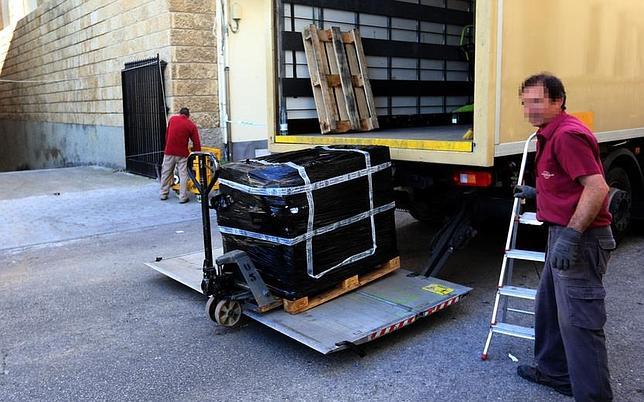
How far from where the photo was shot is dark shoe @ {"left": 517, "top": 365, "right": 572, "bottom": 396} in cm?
351

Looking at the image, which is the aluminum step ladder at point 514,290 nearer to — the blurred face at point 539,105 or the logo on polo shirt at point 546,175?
the logo on polo shirt at point 546,175

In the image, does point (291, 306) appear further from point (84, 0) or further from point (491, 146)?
point (84, 0)

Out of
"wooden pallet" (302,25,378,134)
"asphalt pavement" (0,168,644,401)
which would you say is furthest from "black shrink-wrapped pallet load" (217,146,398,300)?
"wooden pallet" (302,25,378,134)

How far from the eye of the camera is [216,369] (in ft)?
12.9

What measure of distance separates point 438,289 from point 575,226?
188 cm

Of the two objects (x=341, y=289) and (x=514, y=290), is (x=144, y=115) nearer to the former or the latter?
(x=341, y=289)

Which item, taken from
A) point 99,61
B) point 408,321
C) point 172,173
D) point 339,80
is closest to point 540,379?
point 408,321

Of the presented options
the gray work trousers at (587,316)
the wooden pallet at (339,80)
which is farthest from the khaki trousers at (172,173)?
the gray work trousers at (587,316)

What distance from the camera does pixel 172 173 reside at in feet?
34.6

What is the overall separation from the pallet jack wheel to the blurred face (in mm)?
2468

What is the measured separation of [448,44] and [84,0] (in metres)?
11.2

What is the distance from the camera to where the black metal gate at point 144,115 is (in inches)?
474

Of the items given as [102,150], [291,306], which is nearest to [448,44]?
[291,306]

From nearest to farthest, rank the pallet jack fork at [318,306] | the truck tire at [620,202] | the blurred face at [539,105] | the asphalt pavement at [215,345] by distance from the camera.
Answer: the blurred face at [539,105] < the asphalt pavement at [215,345] < the pallet jack fork at [318,306] < the truck tire at [620,202]
